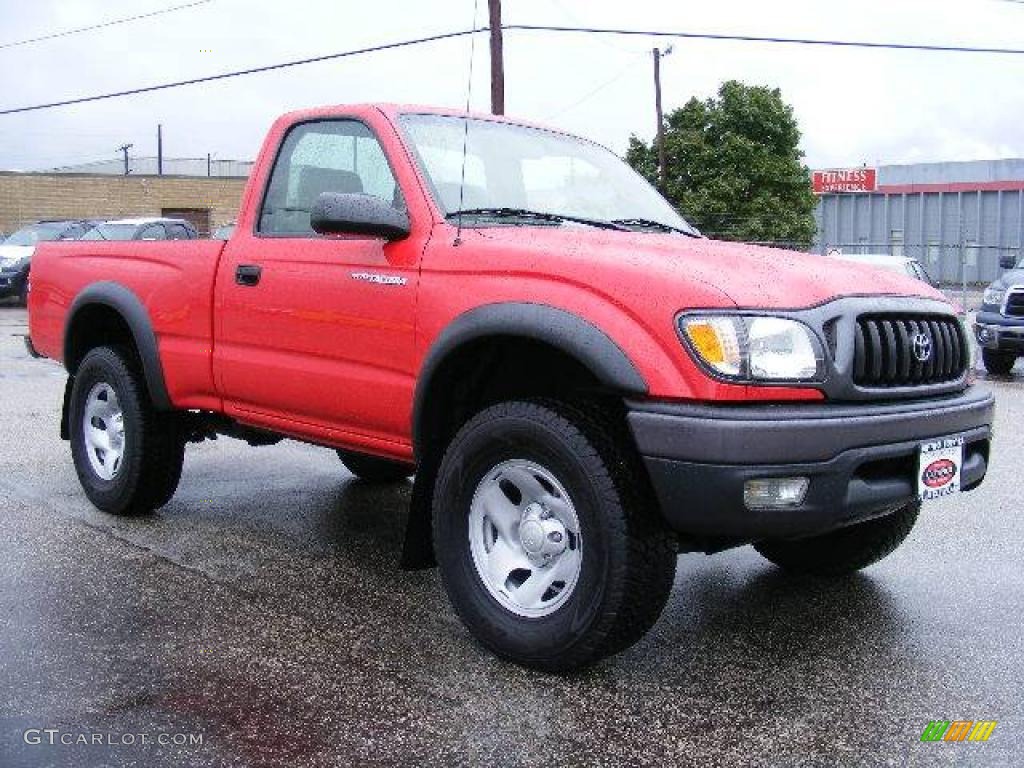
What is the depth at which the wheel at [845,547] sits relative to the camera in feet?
14.5

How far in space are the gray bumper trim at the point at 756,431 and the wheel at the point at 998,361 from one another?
11603 millimetres

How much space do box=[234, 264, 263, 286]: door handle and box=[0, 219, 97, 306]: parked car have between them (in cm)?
1999

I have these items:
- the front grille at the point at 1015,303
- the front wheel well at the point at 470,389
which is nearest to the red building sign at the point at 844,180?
the front grille at the point at 1015,303

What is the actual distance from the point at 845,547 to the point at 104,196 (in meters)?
46.9

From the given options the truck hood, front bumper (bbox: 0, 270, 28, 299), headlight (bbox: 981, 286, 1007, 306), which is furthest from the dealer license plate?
front bumper (bbox: 0, 270, 28, 299)

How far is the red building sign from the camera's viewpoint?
46.7m

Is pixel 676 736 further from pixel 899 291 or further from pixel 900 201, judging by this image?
pixel 900 201

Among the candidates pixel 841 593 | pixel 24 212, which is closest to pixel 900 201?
pixel 24 212

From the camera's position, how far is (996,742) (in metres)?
3.15

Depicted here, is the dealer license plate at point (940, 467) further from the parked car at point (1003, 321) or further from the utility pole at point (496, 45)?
the utility pole at point (496, 45)

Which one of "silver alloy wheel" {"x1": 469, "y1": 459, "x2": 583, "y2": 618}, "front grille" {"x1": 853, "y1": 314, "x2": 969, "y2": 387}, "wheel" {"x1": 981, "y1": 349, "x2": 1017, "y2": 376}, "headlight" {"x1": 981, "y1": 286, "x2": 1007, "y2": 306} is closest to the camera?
"front grille" {"x1": 853, "y1": 314, "x2": 969, "y2": 387}

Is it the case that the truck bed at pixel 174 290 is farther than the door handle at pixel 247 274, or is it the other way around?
the truck bed at pixel 174 290

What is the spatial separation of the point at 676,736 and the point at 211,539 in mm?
2880

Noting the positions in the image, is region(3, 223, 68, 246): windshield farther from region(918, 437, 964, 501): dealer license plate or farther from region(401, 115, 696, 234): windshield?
region(918, 437, 964, 501): dealer license plate
